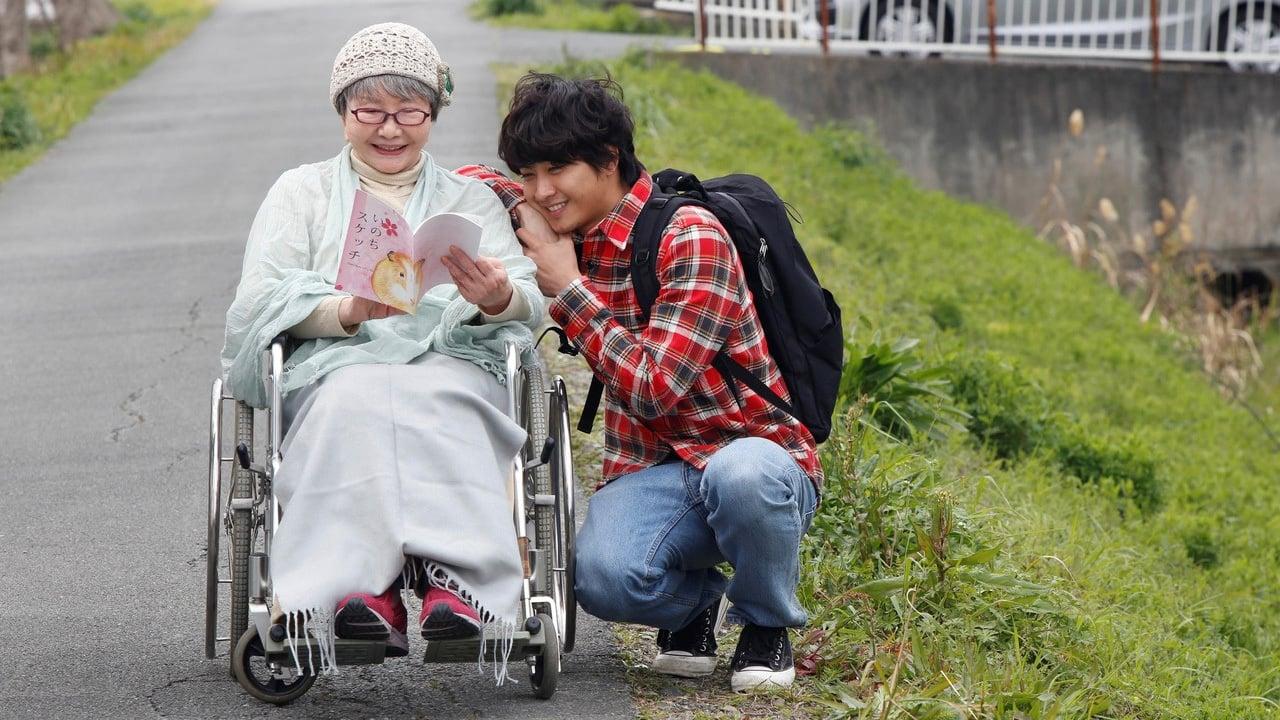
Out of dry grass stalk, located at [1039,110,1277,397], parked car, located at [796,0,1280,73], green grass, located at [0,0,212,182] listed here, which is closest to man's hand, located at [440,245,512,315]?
dry grass stalk, located at [1039,110,1277,397]

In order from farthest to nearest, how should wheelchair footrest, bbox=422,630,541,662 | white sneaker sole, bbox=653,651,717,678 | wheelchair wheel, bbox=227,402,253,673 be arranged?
white sneaker sole, bbox=653,651,717,678, wheelchair wheel, bbox=227,402,253,673, wheelchair footrest, bbox=422,630,541,662

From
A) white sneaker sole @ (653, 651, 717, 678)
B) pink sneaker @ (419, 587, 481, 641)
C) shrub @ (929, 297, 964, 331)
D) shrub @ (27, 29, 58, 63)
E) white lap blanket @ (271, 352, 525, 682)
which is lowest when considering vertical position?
shrub @ (929, 297, 964, 331)

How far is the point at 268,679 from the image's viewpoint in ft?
→ 12.9

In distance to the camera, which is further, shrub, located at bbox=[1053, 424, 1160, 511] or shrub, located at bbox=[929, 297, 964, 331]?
shrub, located at bbox=[929, 297, 964, 331]

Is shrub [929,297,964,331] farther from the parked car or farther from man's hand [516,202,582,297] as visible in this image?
man's hand [516,202,582,297]

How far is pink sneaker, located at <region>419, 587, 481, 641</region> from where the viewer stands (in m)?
3.43

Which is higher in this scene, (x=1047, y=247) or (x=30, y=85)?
(x=30, y=85)

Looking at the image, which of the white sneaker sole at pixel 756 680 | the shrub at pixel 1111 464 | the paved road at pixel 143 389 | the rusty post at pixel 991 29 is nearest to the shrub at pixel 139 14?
the paved road at pixel 143 389

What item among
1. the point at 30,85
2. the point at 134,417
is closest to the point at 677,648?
the point at 134,417

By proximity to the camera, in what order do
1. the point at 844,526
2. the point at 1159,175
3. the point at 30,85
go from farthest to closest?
the point at 30,85 < the point at 1159,175 < the point at 844,526

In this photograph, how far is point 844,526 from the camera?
4898mm

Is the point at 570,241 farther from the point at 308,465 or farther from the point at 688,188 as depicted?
the point at 308,465

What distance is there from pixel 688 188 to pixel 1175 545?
462 centimetres

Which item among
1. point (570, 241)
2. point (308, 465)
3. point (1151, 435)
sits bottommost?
point (1151, 435)
